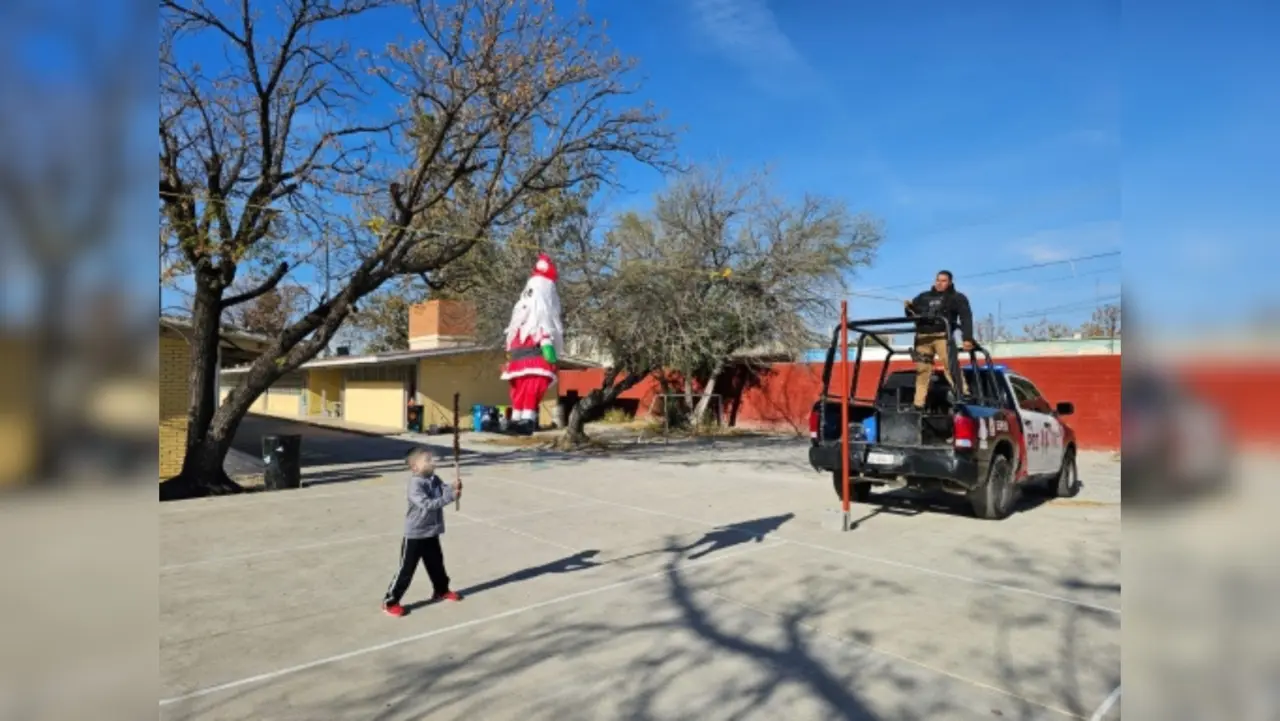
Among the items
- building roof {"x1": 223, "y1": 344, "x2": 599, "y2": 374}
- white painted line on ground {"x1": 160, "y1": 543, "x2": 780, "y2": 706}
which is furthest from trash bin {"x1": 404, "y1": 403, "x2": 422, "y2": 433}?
white painted line on ground {"x1": 160, "y1": 543, "x2": 780, "y2": 706}

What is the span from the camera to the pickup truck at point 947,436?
8.51 m

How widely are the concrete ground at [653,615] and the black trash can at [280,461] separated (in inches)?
86.4

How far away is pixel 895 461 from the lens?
349 inches

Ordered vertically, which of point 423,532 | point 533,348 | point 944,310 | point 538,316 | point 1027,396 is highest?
point 944,310

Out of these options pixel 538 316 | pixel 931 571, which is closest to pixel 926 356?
pixel 931 571

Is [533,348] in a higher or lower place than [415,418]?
higher

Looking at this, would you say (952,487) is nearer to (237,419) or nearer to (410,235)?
(410,235)

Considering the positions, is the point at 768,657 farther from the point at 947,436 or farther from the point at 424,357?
the point at 424,357

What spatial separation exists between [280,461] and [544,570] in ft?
25.2

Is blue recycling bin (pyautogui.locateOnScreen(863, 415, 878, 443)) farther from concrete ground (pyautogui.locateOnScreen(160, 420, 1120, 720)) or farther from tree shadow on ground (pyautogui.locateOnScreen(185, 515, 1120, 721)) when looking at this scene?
tree shadow on ground (pyautogui.locateOnScreen(185, 515, 1120, 721))

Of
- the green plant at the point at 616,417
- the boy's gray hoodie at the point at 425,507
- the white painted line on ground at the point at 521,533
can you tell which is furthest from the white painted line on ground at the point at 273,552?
the green plant at the point at 616,417

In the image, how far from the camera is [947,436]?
29.7 ft
